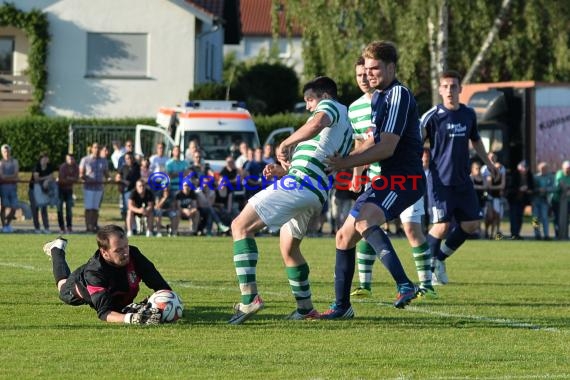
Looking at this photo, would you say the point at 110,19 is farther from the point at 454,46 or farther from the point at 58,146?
the point at 454,46

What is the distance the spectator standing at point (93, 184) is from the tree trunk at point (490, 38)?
59.5 ft

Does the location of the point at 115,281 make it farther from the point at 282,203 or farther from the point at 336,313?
the point at 336,313

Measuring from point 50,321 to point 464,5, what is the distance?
32.7 metres

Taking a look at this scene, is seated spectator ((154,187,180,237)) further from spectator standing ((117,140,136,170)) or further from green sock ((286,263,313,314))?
green sock ((286,263,313,314))

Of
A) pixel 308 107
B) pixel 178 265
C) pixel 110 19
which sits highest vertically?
pixel 110 19

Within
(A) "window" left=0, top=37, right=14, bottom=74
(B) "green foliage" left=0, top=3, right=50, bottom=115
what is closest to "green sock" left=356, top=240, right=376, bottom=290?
(B) "green foliage" left=0, top=3, right=50, bottom=115

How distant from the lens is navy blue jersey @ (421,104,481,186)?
13.5m

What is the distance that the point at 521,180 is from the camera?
28250mm

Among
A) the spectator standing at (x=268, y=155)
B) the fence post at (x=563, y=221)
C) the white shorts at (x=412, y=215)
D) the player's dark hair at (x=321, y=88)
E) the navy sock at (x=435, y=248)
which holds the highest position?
Result: the player's dark hair at (x=321, y=88)

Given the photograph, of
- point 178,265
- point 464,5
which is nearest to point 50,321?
point 178,265

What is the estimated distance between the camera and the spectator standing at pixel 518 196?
27594mm

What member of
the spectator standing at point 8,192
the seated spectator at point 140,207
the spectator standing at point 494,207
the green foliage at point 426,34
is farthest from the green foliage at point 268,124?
the seated spectator at point 140,207

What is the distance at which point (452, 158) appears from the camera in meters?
13.5

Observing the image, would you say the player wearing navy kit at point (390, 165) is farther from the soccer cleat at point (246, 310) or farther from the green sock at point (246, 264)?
the soccer cleat at point (246, 310)
